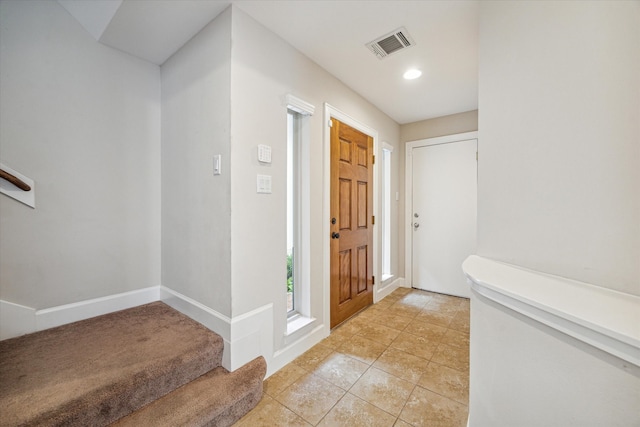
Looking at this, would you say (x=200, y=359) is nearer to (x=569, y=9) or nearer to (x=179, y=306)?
(x=179, y=306)

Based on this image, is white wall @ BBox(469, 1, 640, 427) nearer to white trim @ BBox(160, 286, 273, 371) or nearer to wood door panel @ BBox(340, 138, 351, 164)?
white trim @ BBox(160, 286, 273, 371)

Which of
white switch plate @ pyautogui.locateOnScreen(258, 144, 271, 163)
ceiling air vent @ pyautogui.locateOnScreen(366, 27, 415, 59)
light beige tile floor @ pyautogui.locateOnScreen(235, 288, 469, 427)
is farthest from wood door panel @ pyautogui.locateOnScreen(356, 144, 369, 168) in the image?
light beige tile floor @ pyautogui.locateOnScreen(235, 288, 469, 427)

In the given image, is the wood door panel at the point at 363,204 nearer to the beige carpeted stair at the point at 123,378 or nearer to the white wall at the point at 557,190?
the white wall at the point at 557,190

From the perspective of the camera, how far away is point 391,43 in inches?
73.0

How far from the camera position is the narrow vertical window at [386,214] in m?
3.46

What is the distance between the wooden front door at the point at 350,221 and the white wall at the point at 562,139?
129 centimetres

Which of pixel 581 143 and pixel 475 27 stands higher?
pixel 475 27

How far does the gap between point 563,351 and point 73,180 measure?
2705mm

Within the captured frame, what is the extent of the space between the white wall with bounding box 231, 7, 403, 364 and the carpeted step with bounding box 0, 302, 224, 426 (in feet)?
1.34

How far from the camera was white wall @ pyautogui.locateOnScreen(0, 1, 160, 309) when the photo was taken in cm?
155

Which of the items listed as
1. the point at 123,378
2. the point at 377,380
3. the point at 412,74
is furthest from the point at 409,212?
the point at 123,378

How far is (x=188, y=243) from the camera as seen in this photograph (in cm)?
186

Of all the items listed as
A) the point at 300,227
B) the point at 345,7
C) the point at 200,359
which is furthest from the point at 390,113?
the point at 200,359

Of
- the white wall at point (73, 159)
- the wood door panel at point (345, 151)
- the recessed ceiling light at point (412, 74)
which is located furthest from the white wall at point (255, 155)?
the white wall at point (73, 159)
